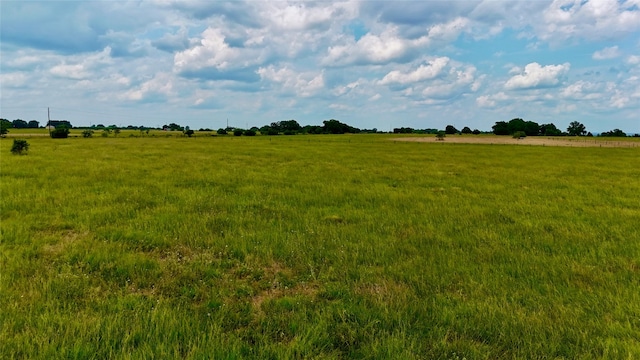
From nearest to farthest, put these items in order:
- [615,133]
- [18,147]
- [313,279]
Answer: [313,279] → [18,147] → [615,133]

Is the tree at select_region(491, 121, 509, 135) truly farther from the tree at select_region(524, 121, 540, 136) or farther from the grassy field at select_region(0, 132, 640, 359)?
the grassy field at select_region(0, 132, 640, 359)

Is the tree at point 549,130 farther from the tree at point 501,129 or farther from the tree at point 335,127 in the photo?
the tree at point 335,127

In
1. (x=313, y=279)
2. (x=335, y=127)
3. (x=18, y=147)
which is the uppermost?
(x=335, y=127)

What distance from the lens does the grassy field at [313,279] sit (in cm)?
439

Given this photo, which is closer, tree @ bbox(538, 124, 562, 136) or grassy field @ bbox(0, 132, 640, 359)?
grassy field @ bbox(0, 132, 640, 359)

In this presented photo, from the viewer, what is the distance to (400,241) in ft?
27.9

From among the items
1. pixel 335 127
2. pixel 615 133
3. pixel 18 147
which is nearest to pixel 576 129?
pixel 615 133

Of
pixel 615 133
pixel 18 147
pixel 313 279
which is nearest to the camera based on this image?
pixel 313 279

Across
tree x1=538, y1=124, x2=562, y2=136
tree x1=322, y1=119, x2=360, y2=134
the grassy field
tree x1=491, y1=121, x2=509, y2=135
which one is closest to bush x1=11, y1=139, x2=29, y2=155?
the grassy field

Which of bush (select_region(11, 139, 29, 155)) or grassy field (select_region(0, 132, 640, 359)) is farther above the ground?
bush (select_region(11, 139, 29, 155))

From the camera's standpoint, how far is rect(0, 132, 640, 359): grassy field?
4.39m

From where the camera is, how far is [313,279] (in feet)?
20.9

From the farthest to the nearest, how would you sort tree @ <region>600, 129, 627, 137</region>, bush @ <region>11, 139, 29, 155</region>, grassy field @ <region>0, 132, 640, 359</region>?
tree @ <region>600, 129, 627, 137</region> → bush @ <region>11, 139, 29, 155</region> → grassy field @ <region>0, 132, 640, 359</region>

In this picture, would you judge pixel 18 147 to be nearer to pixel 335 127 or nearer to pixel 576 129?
pixel 335 127
